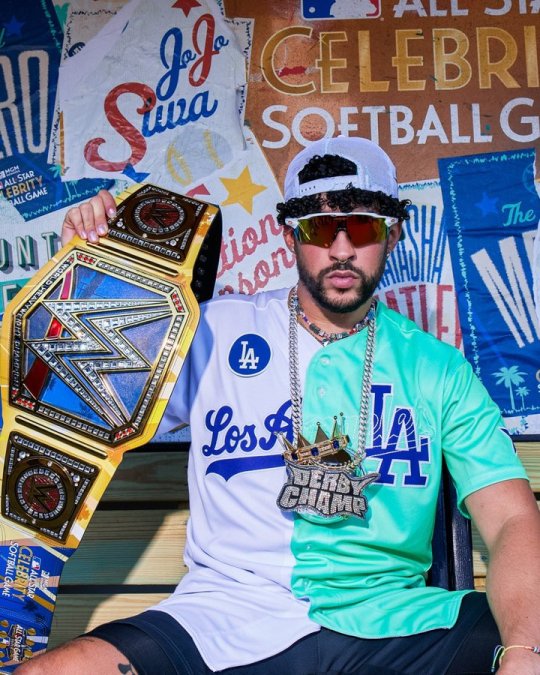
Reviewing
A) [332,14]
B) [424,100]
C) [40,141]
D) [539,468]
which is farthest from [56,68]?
[539,468]

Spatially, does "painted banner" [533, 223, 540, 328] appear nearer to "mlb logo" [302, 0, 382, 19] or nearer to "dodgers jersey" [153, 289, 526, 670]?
"dodgers jersey" [153, 289, 526, 670]

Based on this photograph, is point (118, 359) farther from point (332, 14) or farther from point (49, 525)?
point (332, 14)

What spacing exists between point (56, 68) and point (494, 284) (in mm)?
1381

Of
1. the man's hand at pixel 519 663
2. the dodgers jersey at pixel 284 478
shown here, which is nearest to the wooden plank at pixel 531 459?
the dodgers jersey at pixel 284 478

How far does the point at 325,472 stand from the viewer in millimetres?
2107

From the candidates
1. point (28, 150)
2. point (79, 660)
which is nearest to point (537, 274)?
point (28, 150)

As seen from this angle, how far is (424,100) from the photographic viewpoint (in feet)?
9.43

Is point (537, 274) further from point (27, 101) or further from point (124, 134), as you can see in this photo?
point (27, 101)

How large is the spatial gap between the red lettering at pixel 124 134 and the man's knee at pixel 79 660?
150 cm

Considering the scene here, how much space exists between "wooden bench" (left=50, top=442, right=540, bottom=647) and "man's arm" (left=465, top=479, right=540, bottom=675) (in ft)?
2.20

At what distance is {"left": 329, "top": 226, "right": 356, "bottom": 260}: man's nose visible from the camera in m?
2.26

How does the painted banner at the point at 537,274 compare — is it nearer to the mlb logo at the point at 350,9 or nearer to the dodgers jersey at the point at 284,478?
the dodgers jersey at the point at 284,478

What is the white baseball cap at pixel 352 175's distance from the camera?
229 centimetres

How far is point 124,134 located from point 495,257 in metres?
1.10
